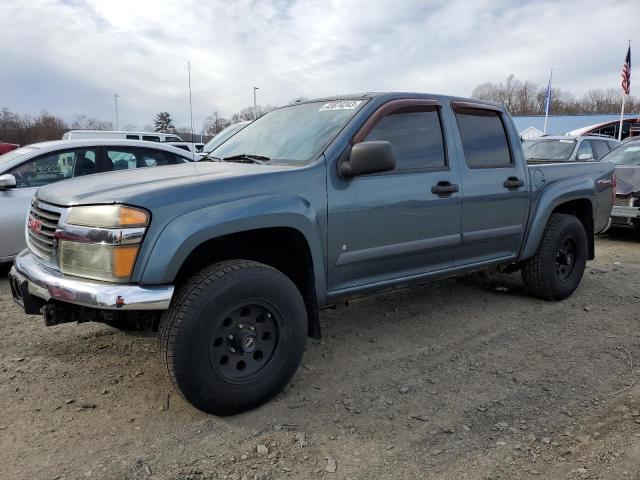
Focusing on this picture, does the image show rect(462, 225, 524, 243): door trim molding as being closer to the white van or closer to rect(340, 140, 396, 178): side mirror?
rect(340, 140, 396, 178): side mirror

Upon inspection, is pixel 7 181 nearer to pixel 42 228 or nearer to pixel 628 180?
pixel 42 228

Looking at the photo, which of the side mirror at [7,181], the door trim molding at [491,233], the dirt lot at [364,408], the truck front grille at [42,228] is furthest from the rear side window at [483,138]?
the side mirror at [7,181]

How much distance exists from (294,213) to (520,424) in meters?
1.70

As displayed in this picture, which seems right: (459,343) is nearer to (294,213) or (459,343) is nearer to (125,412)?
(294,213)

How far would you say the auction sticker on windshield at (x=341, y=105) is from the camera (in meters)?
3.42

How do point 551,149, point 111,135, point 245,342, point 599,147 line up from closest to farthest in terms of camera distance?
point 245,342, point 551,149, point 599,147, point 111,135

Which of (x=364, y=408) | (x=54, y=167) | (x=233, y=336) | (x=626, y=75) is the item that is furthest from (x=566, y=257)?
(x=626, y=75)

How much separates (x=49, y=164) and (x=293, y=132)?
352 cm

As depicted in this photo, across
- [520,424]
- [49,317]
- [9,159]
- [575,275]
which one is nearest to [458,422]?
[520,424]

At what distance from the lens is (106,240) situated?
2375mm

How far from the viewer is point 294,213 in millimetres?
2811

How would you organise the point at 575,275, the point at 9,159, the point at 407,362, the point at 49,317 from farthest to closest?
the point at 9,159
the point at 575,275
the point at 407,362
the point at 49,317

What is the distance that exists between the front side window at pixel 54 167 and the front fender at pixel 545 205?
4829 millimetres

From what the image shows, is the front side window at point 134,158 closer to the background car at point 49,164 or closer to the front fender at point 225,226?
the background car at point 49,164
